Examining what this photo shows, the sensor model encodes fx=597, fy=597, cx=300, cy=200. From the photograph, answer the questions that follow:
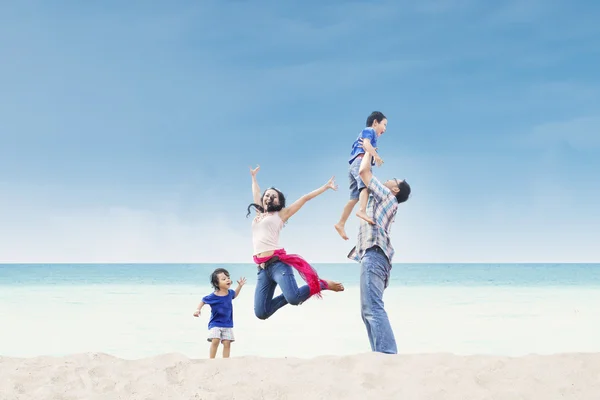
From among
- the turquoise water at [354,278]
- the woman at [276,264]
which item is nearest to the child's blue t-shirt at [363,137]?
the woman at [276,264]

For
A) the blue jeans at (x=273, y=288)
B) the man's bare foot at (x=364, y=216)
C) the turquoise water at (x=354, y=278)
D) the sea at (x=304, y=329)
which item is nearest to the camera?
the man's bare foot at (x=364, y=216)

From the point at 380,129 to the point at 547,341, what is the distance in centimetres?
683

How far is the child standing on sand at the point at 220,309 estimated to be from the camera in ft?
20.0

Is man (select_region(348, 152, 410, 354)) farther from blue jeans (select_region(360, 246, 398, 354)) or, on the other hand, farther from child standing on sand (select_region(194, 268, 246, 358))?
child standing on sand (select_region(194, 268, 246, 358))

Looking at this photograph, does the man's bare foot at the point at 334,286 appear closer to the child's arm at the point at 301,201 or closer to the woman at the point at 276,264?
the woman at the point at 276,264

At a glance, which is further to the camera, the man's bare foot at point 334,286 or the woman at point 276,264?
the man's bare foot at point 334,286

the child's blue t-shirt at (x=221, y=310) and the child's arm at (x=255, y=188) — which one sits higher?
the child's arm at (x=255, y=188)

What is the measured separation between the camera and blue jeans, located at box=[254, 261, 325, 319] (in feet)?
16.8

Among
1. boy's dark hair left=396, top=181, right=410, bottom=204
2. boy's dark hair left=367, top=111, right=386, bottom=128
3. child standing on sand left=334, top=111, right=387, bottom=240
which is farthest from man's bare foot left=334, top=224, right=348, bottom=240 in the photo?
boy's dark hair left=367, top=111, right=386, bottom=128

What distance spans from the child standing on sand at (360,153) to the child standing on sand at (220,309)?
4.20 feet

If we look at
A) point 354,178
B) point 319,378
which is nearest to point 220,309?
point 354,178

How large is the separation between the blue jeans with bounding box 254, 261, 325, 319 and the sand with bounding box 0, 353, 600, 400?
669mm

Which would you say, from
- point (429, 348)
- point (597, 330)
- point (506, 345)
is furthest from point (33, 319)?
point (597, 330)

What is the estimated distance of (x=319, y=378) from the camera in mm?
4203
